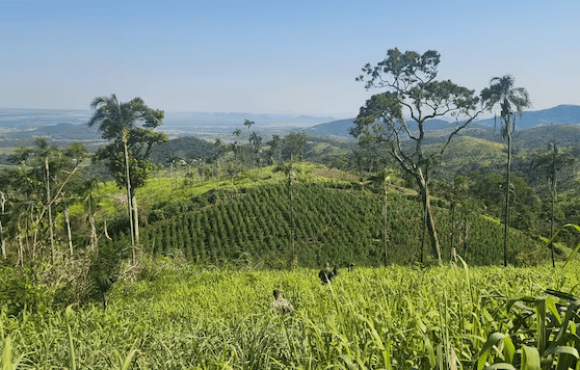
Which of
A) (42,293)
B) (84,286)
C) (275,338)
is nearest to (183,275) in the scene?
(84,286)

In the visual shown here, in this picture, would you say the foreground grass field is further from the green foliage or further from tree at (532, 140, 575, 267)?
the green foliage

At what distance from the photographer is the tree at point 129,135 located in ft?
94.1

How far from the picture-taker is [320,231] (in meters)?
41.7

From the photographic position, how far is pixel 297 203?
157 feet

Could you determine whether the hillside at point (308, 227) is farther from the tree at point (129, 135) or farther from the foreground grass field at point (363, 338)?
the foreground grass field at point (363, 338)

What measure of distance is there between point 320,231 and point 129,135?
21.6 m

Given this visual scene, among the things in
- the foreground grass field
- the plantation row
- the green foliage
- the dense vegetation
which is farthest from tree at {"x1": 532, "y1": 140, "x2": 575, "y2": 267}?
the foreground grass field

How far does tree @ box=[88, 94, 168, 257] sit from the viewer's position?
28672 millimetres

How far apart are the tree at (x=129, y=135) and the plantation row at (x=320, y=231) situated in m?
7.48

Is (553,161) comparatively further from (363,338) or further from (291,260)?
(363,338)

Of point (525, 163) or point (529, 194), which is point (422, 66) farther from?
point (525, 163)

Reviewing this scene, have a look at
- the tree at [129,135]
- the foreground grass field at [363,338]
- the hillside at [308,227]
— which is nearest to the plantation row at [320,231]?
the hillside at [308,227]

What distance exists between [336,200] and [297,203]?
5085 millimetres

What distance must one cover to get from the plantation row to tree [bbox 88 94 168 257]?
7479 millimetres
